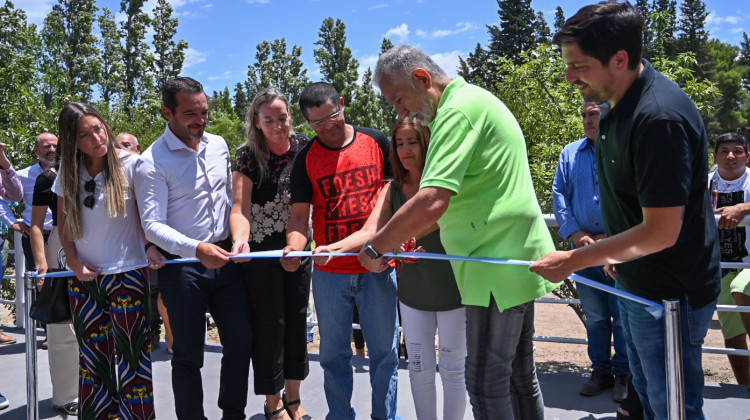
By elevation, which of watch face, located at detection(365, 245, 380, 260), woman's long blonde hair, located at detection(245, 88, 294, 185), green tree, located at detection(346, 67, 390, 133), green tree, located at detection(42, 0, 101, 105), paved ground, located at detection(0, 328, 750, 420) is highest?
green tree, located at detection(42, 0, 101, 105)

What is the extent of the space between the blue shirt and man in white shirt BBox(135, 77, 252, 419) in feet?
7.96

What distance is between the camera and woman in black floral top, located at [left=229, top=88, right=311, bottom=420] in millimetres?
3773

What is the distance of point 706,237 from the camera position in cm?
229

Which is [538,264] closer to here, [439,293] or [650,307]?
[650,307]

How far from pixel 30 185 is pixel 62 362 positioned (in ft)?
8.72

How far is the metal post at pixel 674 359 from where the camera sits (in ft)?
7.15

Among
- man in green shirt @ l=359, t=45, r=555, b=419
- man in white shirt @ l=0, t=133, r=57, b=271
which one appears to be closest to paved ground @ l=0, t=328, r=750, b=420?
man in white shirt @ l=0, t=133, r=57, b=271

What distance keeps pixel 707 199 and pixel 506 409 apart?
1.18 m

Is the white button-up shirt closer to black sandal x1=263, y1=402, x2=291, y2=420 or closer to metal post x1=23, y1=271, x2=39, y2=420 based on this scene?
metal post x1=23, y1=271, x2=39, y2=420

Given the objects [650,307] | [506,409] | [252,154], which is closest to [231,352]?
[252,154]

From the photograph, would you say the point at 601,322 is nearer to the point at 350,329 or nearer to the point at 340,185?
the point at 350,329

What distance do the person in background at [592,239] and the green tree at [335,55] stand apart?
115 ft

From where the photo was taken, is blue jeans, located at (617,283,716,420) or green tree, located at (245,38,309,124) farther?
green tree, located at (245,38,309,124)

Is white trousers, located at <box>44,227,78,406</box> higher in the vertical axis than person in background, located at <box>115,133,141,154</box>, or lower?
lower
